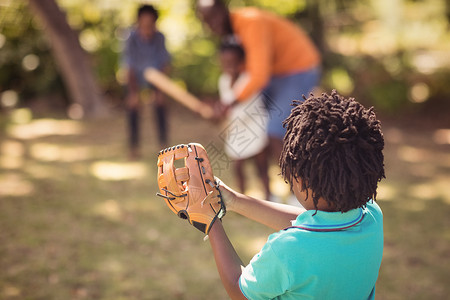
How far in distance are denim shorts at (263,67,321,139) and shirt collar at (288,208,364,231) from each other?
2.40 metres

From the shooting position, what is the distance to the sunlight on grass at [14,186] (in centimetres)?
464

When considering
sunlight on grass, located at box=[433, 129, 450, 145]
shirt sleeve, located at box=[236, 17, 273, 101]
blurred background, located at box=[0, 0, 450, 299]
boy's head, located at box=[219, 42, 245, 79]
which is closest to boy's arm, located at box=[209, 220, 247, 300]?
blurred background, located at box=[0, 0, 450, 299]

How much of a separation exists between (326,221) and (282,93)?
266 cm

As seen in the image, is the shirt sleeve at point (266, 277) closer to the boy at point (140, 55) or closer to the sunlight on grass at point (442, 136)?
the boy at point (140, 55)

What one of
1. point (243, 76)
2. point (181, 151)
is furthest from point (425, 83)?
point (181, 151)

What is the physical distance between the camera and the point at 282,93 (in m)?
3.91

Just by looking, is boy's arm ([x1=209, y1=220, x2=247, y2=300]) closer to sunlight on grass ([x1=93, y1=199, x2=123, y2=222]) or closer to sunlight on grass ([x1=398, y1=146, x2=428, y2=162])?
sunlight on grass ([x1=93, y1=199, x2=123, y2=222])

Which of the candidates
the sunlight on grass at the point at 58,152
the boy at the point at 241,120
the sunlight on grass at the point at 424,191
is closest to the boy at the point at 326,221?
the boy at the point at 241,120

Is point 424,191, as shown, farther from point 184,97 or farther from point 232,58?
point 184,97

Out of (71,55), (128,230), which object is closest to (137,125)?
(128,230)

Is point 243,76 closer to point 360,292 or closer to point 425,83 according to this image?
point 360,292

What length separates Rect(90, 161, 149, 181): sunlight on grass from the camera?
524 centimetres

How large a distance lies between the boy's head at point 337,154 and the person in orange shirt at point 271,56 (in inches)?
86.4

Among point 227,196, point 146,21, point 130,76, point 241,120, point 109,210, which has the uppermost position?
point 146,21
